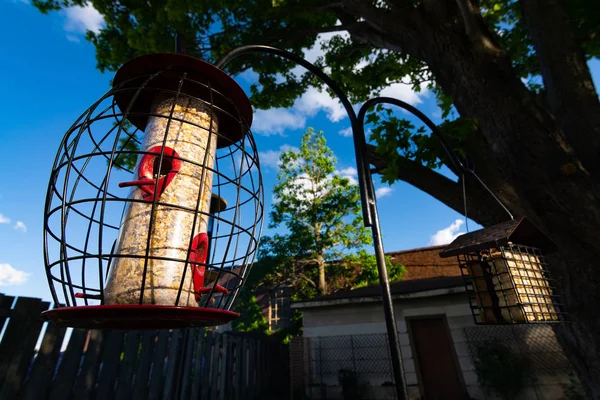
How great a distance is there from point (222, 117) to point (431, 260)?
15.8 meters

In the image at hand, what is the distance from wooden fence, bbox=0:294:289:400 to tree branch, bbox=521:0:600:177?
3.80 metres

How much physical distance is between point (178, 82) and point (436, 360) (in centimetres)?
914

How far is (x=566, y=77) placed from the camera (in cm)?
315

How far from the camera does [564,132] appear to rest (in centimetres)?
306

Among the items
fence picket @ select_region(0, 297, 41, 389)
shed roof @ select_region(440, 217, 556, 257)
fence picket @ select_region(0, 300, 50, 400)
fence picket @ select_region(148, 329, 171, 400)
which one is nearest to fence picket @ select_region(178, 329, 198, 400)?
fence picket @ select_region(148, 329, 171, 400)

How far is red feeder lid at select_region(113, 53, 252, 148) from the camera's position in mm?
1194

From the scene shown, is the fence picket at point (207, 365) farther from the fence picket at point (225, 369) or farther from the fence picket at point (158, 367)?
the fence picket at point (158, 367)

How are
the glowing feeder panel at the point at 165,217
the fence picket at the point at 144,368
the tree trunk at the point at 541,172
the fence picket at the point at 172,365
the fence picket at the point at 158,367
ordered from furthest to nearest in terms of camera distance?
the fence picket at the point at 172,365 → the fence picket at the point at 158,367 → the fence picket at the point at 144,368 → the tree trunk at the point at 541,172 → the glowing feeder panel at the point at 165,217

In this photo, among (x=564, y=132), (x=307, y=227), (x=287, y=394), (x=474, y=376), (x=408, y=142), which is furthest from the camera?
(x=307, y=227)

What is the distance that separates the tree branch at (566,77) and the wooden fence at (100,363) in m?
3.80

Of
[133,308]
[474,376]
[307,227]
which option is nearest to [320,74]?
[133,308]

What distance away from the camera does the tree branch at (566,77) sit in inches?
113

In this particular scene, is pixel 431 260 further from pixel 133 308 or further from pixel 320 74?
pixel 133 308

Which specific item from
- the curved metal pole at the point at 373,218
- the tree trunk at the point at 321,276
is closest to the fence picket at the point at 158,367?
the curved metal pole at the point at 373,218
